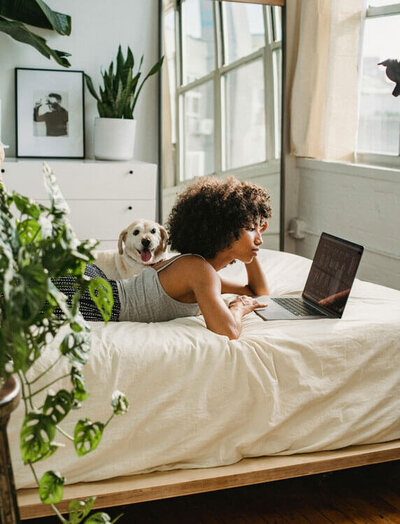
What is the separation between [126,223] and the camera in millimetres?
3734

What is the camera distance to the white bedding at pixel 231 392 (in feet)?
5.49

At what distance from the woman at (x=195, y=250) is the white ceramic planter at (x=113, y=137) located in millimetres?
1670

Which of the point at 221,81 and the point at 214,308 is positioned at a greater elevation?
the point at 221,81

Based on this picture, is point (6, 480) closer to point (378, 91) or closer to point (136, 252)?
point (136, 252)

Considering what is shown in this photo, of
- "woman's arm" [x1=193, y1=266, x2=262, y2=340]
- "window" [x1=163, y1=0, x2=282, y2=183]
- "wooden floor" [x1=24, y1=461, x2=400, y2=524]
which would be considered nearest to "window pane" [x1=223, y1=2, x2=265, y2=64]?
"window" [x1=163, y1=0, x2=282, y2=183]

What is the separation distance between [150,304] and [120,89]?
199cm

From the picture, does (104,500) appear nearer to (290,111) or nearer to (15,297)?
(15,297)

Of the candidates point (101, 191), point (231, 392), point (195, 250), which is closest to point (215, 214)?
point (195, 250)

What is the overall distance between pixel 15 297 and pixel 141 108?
11.5 ft

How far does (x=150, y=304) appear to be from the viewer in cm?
214

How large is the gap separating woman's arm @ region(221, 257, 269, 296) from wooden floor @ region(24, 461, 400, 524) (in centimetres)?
67

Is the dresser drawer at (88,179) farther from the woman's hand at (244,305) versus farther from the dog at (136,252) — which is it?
the woman's hand at (244,305)

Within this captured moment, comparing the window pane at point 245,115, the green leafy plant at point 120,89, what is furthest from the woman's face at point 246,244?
the window pane at point 245,115

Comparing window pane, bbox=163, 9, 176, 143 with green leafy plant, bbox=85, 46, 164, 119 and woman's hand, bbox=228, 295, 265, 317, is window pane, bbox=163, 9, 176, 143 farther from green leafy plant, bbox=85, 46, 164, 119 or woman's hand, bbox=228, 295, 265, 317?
woman's hand, bbox=228, 295, 265, 317
